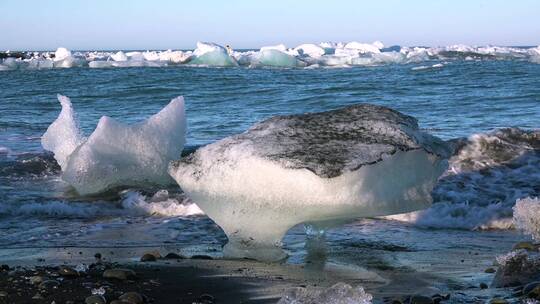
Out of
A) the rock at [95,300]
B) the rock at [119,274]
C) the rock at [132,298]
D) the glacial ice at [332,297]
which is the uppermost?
the glacial ice at [332,297]

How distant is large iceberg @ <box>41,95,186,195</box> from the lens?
7.69 m

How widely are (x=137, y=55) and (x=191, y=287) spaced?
41099 mm

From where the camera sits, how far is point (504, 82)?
2039cm

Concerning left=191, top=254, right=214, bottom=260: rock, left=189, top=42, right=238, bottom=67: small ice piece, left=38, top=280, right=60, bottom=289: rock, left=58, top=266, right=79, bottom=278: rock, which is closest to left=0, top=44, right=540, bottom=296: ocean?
left=191, top=254, right=214, bottom=260: rock

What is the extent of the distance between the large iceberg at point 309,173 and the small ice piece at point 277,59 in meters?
31.7

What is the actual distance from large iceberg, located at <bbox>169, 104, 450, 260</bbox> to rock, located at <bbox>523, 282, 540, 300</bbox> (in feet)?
3.07

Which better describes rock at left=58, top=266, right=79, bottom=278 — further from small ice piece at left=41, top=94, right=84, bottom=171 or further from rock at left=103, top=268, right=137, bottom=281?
small ice piece at left=41, top=94, right=84, bottom=171

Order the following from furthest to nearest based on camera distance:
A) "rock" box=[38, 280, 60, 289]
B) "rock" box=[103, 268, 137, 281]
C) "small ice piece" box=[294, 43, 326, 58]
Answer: "small ice piece" box=[294, 43, 326, 58] < "rock" box=[103, 268, 137, 281] < "rock" box=[38, 280, 60, 289]

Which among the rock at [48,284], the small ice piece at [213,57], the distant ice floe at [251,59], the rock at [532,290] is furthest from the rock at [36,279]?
the small ice piece at [213,57]

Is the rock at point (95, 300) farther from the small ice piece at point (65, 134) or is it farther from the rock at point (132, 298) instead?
the small ice piece at point (65, 134)

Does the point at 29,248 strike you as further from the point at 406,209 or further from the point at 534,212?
the point at 534,212

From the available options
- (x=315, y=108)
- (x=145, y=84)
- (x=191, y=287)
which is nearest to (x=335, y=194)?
(x=191, y=287)

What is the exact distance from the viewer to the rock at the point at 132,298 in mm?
3303

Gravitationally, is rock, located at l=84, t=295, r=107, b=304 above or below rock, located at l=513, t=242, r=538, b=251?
above
